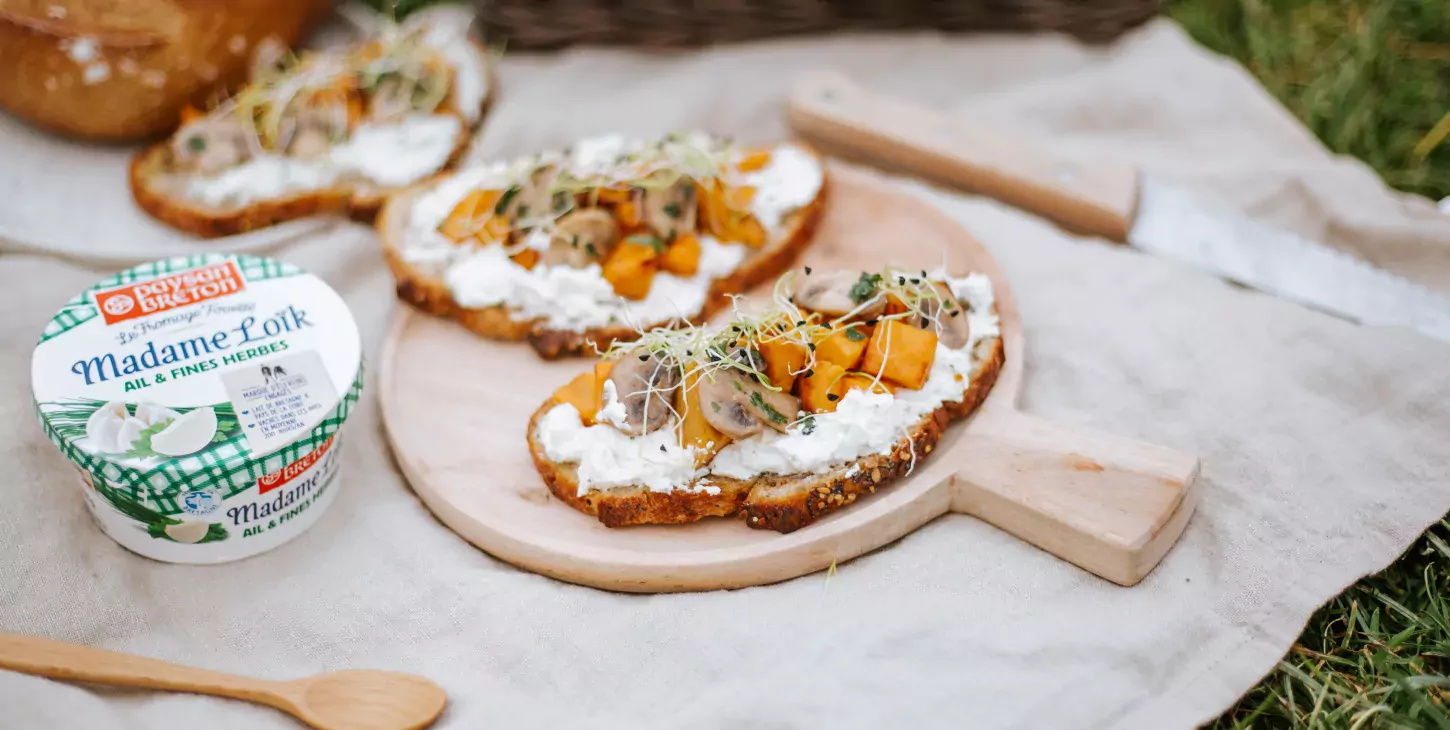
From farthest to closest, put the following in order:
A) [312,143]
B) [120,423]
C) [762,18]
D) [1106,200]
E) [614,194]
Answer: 1. [762,18]
2. [312,143]
3. [1106,200]
4. [614,194]
5. [120,423]

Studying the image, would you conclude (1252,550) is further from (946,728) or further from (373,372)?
(373,372)

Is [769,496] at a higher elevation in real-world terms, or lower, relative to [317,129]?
lower

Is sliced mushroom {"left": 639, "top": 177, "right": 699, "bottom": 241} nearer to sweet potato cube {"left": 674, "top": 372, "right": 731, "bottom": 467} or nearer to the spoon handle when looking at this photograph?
sweet potato cube {"left": 674, "top": 372, "right": 731, "bottom": 467}

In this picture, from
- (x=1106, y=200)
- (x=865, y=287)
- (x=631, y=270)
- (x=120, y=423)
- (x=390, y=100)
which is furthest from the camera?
(x=390, y=100)

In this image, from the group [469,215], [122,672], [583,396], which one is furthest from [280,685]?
[469,215]

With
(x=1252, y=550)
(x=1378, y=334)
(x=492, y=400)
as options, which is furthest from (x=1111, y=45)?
(x=492, y=400)

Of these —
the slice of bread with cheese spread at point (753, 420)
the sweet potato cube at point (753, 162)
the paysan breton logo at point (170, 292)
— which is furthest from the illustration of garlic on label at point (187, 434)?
the sweet potato cube at point (753, 162)

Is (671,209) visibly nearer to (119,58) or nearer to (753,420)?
(753,420)
